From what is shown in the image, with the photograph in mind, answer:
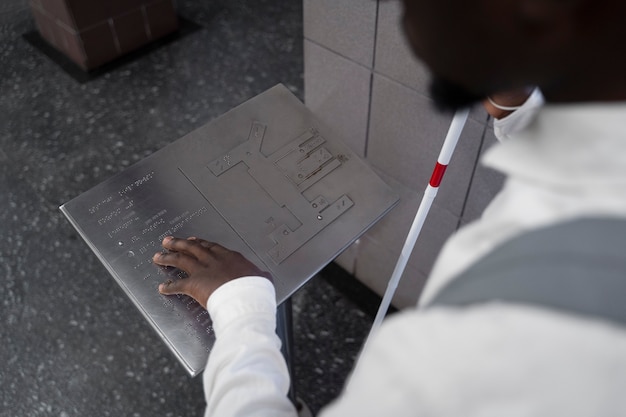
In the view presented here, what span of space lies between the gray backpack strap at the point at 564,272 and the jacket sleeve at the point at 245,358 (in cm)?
35

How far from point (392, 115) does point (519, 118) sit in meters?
0.44

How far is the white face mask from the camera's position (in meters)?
0.84

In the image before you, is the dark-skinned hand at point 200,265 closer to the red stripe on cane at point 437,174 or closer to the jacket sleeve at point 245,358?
the jacket sleeve at point 245,358

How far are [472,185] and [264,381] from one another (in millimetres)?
756

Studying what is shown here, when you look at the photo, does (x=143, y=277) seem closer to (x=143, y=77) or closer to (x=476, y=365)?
(x=476, y=365)

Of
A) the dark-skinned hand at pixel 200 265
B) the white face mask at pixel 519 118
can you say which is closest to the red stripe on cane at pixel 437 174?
the white face mask at pixel 519 118

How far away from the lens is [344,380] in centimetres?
162

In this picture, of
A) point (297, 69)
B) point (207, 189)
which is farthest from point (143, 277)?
point (297, 69)

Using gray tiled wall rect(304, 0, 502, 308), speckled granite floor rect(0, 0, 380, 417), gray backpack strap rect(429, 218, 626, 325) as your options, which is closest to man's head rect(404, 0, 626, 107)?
gray backpack strap rect(429, 218, 626, 325)

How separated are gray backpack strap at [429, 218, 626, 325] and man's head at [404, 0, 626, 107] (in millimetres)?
113

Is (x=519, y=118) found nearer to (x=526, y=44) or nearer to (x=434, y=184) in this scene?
(x=434, y=184)

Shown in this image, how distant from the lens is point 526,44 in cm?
37

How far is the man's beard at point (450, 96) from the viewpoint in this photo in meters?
0.47

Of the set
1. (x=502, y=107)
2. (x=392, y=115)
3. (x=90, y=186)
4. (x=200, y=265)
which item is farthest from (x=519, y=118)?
(x=90, y=186)
